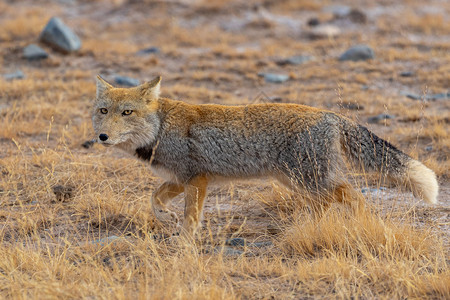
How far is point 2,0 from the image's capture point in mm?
21266

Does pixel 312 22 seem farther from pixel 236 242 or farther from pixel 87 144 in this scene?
pixel 236 242

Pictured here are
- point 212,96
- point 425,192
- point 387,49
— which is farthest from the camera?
point 387,49

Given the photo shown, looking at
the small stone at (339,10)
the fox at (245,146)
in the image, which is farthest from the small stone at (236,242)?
the small stone at (339,10)

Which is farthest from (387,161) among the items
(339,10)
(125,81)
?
(339,10)

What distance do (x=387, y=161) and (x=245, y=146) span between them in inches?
61.0

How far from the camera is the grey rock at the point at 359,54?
47.8 ft

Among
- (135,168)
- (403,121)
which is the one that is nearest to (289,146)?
(135,168)

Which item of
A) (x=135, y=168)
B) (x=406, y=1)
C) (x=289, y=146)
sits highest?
(x=406, y=1)

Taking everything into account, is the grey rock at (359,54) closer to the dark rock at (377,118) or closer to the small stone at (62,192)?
the dark rock at (377,118)

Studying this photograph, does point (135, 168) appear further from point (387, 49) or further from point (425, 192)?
point (387, 49)

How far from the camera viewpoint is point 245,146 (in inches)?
239

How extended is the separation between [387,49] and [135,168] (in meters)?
10.1

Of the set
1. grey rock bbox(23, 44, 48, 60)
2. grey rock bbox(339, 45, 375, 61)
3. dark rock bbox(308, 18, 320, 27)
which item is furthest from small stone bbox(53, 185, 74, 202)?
dark rock bbox(308, 18, 320, 27)

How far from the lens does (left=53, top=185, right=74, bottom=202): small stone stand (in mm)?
6801
